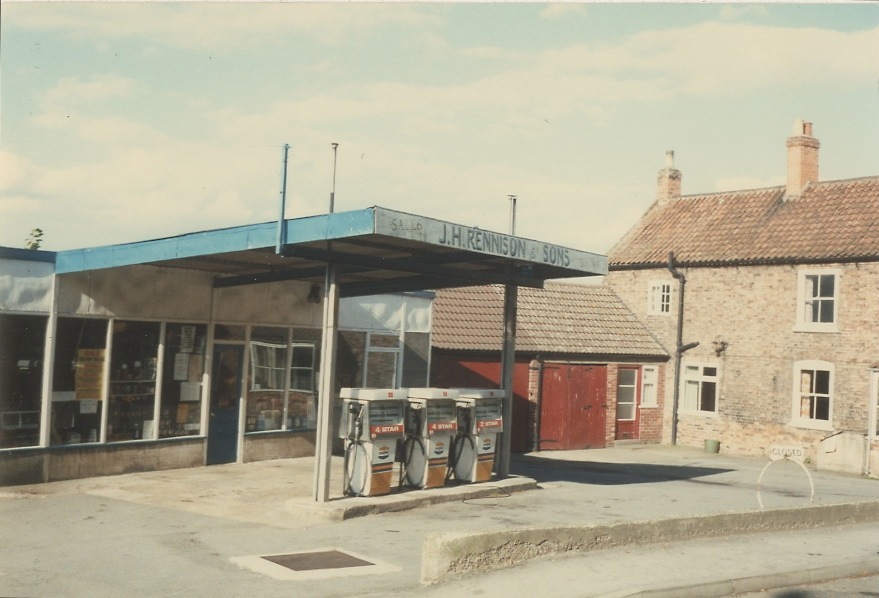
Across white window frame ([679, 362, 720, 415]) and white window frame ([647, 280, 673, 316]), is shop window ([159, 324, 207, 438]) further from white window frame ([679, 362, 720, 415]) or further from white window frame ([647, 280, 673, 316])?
white window frame ([647, 280, 673, 316])

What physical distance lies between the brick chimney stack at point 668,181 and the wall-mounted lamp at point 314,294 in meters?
16.2

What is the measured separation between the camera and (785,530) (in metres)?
13.3

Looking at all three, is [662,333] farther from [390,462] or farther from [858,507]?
[390,462]

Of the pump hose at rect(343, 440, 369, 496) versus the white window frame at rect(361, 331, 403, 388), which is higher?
the white window frame at rect(361, 331, 403, 388)

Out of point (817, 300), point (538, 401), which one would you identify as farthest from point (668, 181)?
point (538, 401)

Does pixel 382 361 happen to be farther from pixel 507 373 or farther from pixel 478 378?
pixel 507 373

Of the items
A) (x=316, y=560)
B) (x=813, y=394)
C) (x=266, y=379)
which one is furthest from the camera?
(x=813, y=394)

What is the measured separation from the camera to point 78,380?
15195mm

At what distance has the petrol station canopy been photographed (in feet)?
40.6

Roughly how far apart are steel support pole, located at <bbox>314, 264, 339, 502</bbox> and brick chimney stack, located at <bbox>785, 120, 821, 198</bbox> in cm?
1908

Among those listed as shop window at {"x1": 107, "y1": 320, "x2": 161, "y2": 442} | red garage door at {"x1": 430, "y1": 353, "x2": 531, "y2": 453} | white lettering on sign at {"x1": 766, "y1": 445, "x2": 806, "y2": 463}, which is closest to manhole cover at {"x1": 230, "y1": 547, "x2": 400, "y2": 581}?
shop window at {"x1": 107, "y1": 320, "x2": 161, "y2": 442}

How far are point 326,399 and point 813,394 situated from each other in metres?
16.1

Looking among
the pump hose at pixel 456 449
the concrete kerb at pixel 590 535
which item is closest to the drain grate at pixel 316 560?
the concrete kerb at pixel 590 535

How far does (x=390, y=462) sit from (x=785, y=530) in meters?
5.85
